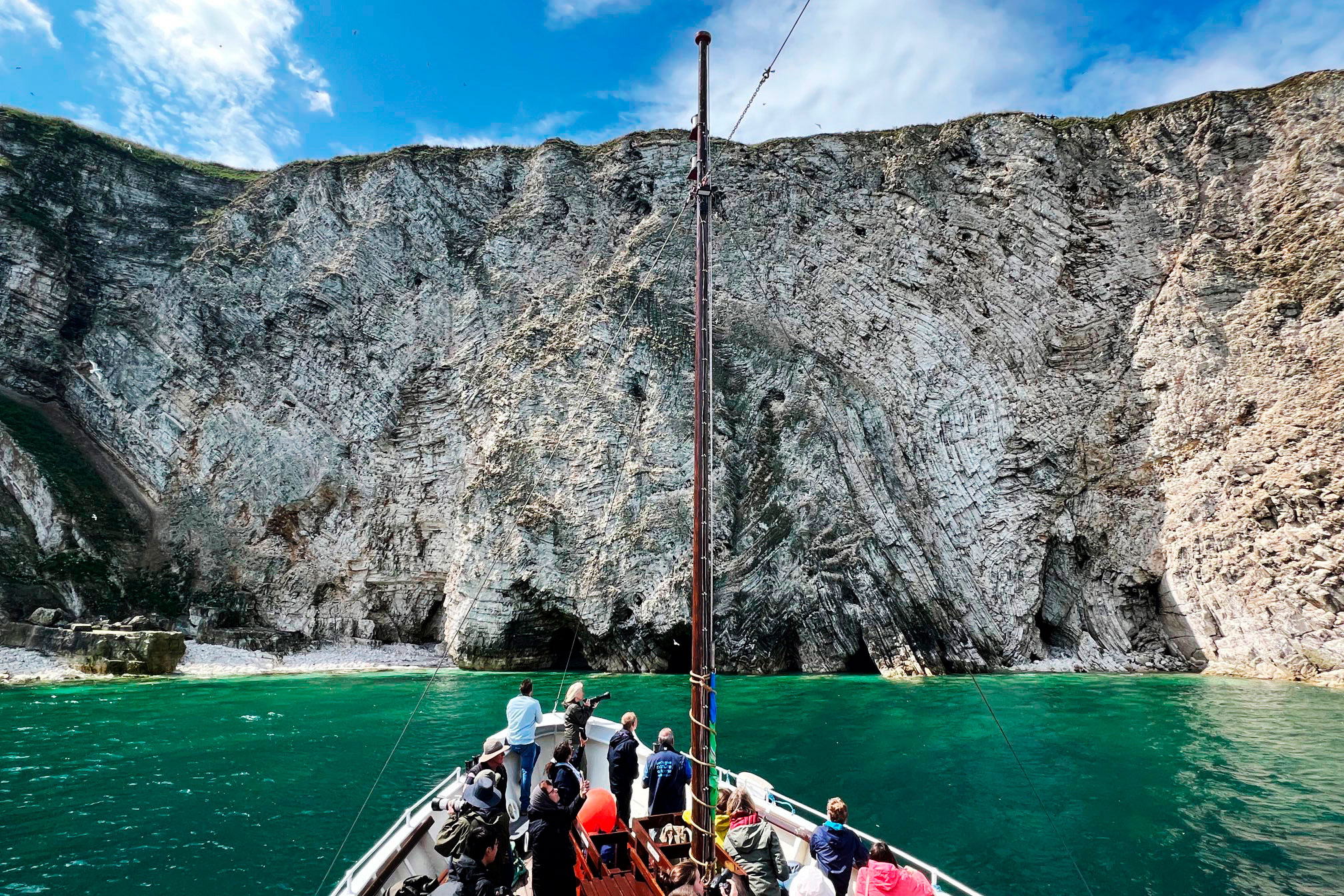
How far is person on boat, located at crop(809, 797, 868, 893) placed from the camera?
223 inches

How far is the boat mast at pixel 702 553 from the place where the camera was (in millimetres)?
5781

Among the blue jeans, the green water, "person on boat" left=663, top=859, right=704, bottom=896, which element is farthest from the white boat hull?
the green water

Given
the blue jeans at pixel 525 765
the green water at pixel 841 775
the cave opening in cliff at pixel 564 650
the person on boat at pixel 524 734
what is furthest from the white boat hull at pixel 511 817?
the cave opening in cliff at pixel 564 650

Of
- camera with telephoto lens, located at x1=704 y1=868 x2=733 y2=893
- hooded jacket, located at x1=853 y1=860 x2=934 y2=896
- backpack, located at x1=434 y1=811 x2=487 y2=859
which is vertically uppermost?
backpack, located at x1=434 y1=811 x2=487 y2=859

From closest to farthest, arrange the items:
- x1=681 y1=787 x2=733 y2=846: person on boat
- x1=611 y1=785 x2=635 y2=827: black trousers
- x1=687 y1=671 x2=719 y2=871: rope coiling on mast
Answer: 1. x1=687 y1=671 x2=719 y2=871: rope coiling on mast
2. x1=681 y1=787 x2=733 y2=846: person on boat
3. x1=611 y1=785 x2=635 y2=827: black trousers

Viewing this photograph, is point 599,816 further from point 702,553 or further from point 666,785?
point 702,553

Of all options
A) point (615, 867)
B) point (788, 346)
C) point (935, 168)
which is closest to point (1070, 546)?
point (788, 346)

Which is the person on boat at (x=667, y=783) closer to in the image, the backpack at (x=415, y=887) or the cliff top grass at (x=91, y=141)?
the backpack at (x=415, y=887)

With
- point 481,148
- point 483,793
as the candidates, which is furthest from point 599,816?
point 481,148

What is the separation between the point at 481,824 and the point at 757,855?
2.62 meters

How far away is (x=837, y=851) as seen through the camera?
5711mm

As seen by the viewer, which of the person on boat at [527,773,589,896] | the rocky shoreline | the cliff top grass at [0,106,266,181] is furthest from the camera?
the cliff top grass at [0,106,266,181]

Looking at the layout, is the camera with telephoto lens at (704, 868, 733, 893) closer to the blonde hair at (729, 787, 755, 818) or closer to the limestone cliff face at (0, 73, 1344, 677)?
the blonde hair at (729, 787, 755, 818)

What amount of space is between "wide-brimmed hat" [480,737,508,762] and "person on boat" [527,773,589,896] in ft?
3.40
